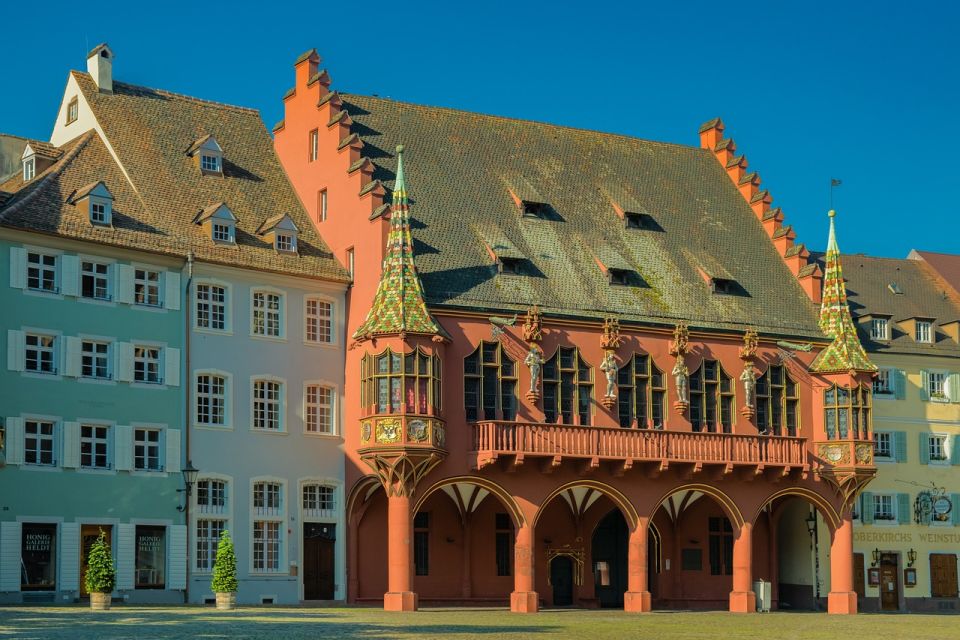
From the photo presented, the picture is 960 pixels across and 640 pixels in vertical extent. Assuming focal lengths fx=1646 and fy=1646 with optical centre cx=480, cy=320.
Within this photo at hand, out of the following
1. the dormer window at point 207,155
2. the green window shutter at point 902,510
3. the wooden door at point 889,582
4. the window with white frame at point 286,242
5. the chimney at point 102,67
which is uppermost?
the chimney at point 102,67

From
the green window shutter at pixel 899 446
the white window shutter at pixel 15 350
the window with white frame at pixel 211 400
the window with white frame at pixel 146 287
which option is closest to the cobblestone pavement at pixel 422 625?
the window with white frame at pixel 211 400

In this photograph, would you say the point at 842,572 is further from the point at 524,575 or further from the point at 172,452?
the point at 172,452

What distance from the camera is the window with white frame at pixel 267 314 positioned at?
2057 inches

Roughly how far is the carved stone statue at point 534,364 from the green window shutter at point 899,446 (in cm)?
1791

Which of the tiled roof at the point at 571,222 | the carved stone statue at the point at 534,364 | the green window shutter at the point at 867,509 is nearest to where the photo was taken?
the carved stone statue at the point at 534,364

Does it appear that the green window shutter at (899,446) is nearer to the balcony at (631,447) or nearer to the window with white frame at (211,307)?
the balcony at (631,447)

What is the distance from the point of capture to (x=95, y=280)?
4891 cm

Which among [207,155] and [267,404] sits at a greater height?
[207,155]

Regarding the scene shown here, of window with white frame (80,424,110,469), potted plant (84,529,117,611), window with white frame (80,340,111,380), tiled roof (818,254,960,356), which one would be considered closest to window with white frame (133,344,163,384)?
window with white frame (80,340,111,380)

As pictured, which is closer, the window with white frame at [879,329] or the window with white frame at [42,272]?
the window with white frame at [42,272]

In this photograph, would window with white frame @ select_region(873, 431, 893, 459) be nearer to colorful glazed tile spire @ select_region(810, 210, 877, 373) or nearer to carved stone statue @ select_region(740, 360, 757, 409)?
colorful glazed tile spire @ select_region(810, 210, 877, 373)

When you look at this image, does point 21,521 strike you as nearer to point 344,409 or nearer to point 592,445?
point 344,409

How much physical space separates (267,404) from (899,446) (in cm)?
2576

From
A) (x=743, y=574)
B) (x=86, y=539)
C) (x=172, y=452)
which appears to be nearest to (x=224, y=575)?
(x=86, y=539)
